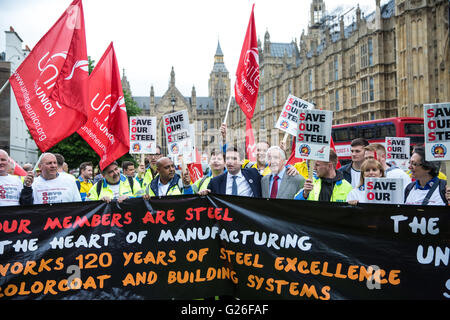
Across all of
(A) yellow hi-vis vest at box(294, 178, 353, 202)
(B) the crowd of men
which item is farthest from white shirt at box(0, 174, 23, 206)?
(A) yellow hi-vis vest at box(294, 178, 353, 202)

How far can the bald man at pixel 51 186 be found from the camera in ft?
16.3

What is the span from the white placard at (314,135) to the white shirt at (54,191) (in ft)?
8.86

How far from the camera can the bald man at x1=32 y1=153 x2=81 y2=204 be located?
16.3ft

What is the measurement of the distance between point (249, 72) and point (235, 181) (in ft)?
8.67

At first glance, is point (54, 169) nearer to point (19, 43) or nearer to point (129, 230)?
point (129, 230)

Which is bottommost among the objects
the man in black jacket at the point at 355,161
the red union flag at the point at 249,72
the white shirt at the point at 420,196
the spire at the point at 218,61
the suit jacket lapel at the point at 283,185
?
the white shirt at the point at 420,196

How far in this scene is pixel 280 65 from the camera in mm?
67250

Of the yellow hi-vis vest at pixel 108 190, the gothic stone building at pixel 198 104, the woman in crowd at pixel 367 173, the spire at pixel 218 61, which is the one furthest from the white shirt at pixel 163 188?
the spire at pixel 218 61

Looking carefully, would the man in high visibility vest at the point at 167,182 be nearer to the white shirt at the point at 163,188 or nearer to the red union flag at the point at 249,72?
the white shirt at the point at 163,188

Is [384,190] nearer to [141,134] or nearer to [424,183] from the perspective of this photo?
[424,183]

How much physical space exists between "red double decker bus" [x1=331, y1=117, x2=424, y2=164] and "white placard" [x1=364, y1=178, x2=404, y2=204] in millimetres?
19437

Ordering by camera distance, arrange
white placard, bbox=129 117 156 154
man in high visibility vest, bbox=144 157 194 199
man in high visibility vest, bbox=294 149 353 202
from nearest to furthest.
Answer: man in high visibility vest, bbox=294 149 353 202 → man in high visibility vest, bbox=144 157 194 199 → white placard, bbox=129 117 156 154

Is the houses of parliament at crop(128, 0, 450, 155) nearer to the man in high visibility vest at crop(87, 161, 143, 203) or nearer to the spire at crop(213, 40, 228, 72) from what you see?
the man in high visibility vest at crop(87, 161, 143, 203)

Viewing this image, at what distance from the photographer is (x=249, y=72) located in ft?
23.5
